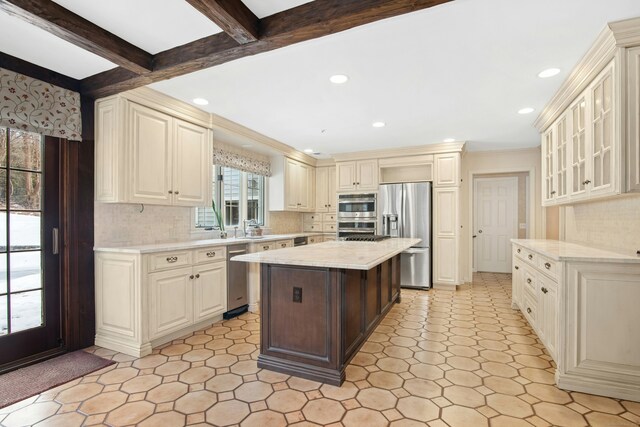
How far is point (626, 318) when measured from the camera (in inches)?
82.7

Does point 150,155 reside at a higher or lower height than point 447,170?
lower

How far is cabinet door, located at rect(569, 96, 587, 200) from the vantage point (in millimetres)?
2695

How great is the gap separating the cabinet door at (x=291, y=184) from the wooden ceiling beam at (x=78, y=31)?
10.7 feet

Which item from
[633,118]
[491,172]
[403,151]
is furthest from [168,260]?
[491,172]

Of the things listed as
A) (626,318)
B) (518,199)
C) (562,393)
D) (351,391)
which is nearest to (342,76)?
(351,391)

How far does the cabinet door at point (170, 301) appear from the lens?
9.33ft

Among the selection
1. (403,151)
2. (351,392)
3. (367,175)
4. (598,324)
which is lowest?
(351,392)

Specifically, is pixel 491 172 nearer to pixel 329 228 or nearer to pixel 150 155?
pixel 329 228

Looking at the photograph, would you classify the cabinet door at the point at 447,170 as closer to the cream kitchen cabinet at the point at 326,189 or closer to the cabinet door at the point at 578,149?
the cream kitchen cabinet at the point at 326,189

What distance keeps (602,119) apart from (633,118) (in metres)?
0.31

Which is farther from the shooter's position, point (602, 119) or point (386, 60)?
point (386, 60)

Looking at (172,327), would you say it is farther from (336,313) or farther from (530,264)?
(530,264)

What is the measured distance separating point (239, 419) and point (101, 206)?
2304mm

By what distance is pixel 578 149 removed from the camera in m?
2.82
